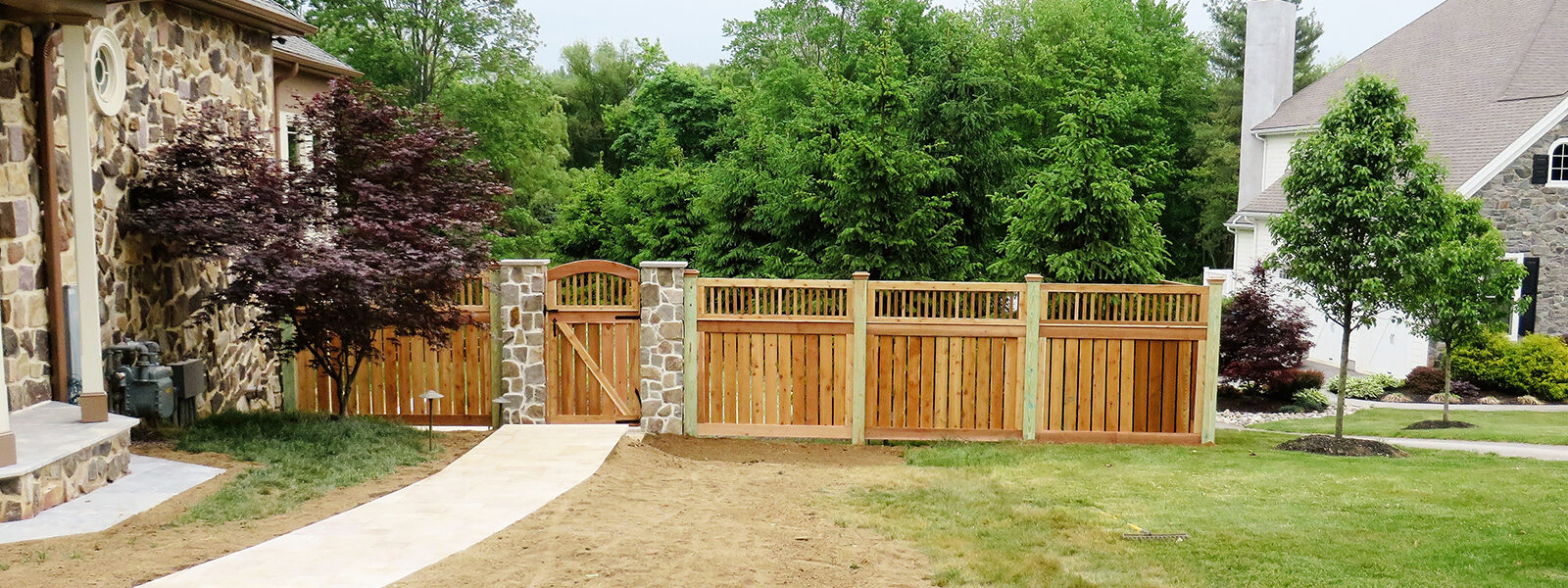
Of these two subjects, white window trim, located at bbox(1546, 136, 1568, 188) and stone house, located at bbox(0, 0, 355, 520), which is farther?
white window trim, located at bbox(1546, 136, 1568, 188)

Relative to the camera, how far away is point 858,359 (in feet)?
36.6

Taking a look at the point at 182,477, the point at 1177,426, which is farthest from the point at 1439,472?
the point at 182,477

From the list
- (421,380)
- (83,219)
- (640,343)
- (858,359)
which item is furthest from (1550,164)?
(83,219)

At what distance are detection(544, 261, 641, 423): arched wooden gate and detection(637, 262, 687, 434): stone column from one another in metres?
0.19

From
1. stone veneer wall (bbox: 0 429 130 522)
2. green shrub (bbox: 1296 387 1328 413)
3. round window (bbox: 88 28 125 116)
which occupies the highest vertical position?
round window (bbox: 88 28 125 116)

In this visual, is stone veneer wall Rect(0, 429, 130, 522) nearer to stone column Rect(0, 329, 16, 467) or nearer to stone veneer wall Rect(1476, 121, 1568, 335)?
stone column Rect(0, 329, 16, 467)

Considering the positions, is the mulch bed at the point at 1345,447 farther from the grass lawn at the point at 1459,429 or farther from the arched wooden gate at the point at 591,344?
the arched wooden gate at the point at 591,344

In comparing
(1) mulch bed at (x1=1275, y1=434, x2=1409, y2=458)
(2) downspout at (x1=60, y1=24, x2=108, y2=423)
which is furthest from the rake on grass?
(2) downspout at (x1=60, y1=24, x2=108, y2=423)

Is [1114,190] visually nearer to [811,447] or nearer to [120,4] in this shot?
[811,447]

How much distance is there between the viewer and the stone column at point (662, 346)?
11.1m

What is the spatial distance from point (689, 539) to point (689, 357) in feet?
14.8

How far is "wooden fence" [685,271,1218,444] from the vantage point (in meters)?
11.2

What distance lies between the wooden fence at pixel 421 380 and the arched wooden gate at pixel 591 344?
2.21 ft

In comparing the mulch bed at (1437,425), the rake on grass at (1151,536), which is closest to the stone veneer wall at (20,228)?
the rake on grass at (1151,536)
